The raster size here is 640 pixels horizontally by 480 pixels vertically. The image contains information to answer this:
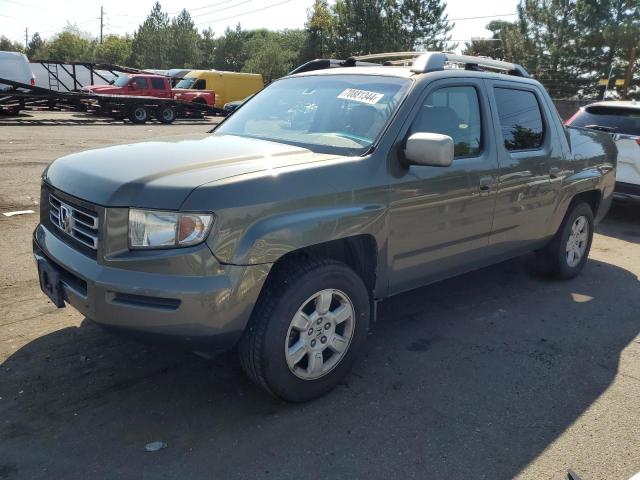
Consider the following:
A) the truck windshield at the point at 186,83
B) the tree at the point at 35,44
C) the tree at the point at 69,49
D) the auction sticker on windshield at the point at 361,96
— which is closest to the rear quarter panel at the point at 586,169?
the auction sticker on windshield at the point at 361,96

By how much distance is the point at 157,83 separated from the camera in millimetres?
24359

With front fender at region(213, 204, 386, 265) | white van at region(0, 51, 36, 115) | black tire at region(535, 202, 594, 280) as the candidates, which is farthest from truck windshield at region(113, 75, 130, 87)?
front fender at region(213, 204, 386, 265)

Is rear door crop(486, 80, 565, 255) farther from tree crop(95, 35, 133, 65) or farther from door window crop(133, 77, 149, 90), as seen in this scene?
tree crop(95, 35, 133, 65)

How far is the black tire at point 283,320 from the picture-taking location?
9.40 feet

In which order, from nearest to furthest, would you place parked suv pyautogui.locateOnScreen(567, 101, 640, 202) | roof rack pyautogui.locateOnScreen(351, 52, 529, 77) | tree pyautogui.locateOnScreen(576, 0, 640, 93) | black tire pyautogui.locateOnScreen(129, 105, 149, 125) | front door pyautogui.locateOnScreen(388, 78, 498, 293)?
front door pyautogui.locateOnScreen(388, 78, 498, 293) → roof rack pyautogui.locateOnScreen(351, 52, 529, 77) → parked suv pyautogui.locateOnScreen(567, 101, 640, 202) → black tire pyautogui.locateOnScreen(129, 105, 149, 125) → tree pyautogui.locateOnScreen(576, 0, 640, 93)

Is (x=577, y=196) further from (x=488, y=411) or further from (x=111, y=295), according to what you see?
(x=111, y=295)

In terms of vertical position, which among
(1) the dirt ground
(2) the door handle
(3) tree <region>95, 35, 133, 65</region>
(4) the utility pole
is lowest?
(1) the dirt ground

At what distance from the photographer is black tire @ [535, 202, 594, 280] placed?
17.2 ft

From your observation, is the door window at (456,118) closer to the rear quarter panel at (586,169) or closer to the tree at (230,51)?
the rear quarter panel at (586,169)

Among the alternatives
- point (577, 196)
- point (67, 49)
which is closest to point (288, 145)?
point (577, 196)

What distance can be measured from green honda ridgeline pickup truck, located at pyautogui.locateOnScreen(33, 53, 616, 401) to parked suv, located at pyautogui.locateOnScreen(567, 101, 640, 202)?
3.83 meters

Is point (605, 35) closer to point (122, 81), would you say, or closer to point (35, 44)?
point (122, 81)

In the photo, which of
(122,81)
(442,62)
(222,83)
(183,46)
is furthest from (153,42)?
(442,62)

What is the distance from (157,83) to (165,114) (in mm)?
2425
